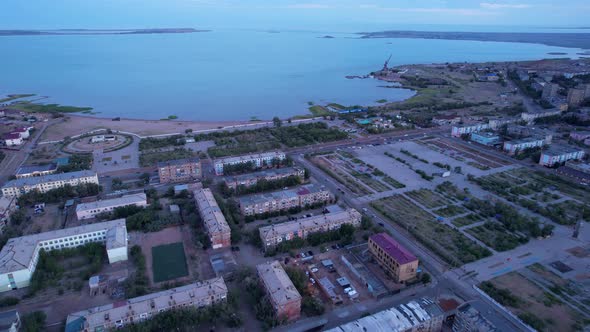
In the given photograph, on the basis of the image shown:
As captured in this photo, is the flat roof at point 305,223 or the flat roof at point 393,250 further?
the flat roof at point 305,223

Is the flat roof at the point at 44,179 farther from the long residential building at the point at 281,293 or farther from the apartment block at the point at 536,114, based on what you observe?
the apartment block at the point at 536,114

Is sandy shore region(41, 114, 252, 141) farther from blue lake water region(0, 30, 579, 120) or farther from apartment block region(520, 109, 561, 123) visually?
apartment block region(520, 109, 561, 123)

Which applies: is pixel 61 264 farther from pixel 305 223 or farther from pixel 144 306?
pixel 305 223

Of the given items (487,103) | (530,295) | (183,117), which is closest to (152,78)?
(183,117)

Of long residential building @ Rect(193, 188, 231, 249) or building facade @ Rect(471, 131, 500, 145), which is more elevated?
building facade @ Rect(471, 131, 500, 145)

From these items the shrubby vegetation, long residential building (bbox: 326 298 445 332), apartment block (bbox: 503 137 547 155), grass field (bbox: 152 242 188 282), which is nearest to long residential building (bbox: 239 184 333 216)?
grass field (bbox: 152 242 188 282)

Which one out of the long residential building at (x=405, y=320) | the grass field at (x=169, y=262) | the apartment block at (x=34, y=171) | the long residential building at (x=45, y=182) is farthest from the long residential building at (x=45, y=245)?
the long residential building at (x=405, y=320)
